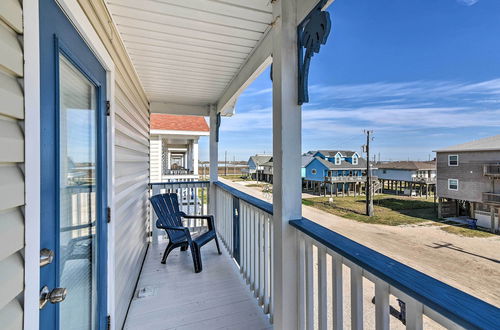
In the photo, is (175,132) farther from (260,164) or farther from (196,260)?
(196,260)

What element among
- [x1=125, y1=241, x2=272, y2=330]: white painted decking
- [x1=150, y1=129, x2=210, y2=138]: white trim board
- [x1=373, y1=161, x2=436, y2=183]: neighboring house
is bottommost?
[x1=125, y1=241, x2=272, y2=330]: white painted decking

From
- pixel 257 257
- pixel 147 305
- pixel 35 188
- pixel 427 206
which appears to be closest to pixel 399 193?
pixel 427 206

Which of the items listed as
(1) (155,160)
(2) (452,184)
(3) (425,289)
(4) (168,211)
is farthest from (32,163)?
(1) (155,160)

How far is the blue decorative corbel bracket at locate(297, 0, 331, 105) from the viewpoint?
1.15 m

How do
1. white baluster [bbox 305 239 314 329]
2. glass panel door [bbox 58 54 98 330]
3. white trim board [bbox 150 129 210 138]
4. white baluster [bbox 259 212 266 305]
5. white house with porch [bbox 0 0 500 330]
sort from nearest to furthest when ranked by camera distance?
white house with porch [bbox 0 0 500 330], glass panel door [bbox 58 54 98 330], white baluster [bbox 305 239 314 329], white baluster [bbox 259 212 266 305], white trim board [bbox 150 129 210 138]

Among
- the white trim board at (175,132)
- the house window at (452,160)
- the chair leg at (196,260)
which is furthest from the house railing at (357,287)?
the white trim board at (175,132)

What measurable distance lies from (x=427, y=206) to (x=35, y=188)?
7.18 feet

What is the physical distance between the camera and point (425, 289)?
0.70 metres

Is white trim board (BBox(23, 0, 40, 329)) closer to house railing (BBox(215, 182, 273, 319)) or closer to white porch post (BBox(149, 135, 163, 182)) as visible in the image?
house railing (BBox(215, 182, 273, 319))

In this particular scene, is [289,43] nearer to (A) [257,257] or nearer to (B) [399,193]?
(A) [257,257]

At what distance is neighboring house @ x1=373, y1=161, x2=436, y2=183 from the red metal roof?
588cm

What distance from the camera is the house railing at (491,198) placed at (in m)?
1.13

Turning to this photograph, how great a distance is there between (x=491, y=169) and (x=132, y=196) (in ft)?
9.49

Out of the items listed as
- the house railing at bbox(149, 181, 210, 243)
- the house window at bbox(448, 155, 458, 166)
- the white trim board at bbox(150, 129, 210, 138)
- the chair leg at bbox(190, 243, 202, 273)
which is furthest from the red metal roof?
the house window at bbox(448, 155, 458, 166)
